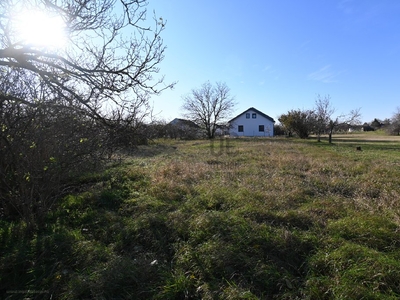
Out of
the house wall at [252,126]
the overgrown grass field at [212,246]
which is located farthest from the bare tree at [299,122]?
the overgrown grass field at [212,246]

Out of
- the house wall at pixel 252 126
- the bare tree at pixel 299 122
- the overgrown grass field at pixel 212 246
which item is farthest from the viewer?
the house wall at pixel 252 126

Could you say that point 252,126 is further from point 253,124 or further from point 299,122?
point 299,122

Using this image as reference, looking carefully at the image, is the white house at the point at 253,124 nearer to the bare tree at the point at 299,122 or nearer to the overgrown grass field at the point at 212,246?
the bare tree at the point at 299,122

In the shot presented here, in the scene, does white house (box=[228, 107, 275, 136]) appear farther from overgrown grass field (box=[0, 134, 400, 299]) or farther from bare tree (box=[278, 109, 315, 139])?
overgrown grass field (box=[0, 134, 400, 299])

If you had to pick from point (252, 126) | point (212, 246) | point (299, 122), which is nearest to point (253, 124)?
point (252, 126)

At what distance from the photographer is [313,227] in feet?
10.7

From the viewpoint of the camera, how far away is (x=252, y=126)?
45.8 meters

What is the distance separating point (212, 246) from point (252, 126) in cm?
4466

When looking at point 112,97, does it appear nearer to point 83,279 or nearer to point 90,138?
point 90,138

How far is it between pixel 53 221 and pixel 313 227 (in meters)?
4.33

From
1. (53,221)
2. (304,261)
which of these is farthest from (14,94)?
(304,261)

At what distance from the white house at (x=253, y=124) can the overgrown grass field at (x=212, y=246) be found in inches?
1625

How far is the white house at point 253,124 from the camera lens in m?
45.3

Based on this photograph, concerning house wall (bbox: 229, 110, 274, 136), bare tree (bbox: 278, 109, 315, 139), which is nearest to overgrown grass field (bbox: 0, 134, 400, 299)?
bare tree (bbox: 278, 109, 315, 139)
